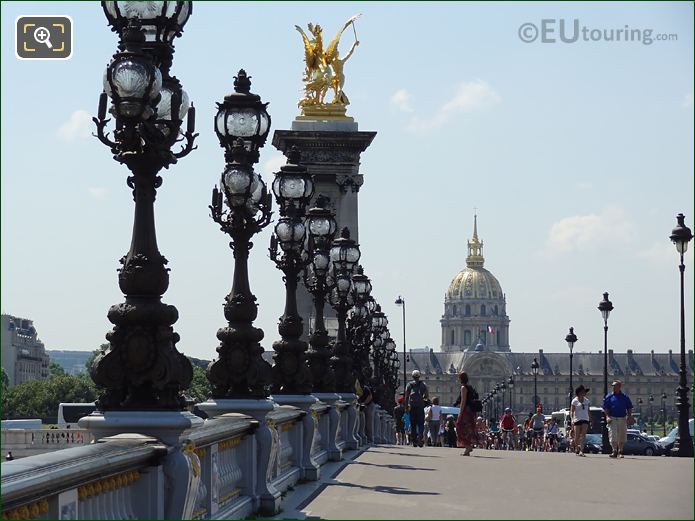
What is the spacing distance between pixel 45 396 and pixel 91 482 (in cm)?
12450

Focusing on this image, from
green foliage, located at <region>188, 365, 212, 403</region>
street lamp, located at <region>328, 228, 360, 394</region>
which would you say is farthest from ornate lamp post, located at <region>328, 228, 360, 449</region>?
green foliage, located at <region>188, 365, 212, 403</region>

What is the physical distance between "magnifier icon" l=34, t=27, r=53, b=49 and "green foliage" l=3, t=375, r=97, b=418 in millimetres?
121389

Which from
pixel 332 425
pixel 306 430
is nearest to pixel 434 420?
pixel 332 425

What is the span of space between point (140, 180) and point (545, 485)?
9.15 metres

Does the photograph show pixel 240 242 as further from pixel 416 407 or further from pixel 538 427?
pixel 538 427

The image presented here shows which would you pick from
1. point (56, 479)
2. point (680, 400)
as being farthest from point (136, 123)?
point (680, 400)

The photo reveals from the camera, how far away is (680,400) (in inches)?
1672

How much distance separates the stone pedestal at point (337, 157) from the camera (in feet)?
274

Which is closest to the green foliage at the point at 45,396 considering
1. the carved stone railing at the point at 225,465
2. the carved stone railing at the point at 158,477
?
the carved stone railing at the point at 158,477

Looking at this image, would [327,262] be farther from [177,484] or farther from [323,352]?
[177,484]

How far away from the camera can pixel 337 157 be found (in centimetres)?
8500

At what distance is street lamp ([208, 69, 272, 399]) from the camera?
17.0 m

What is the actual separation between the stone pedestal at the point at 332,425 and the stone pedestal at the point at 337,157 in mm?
55198

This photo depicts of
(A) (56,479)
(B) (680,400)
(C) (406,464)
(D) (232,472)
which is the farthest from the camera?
(B) (680,400)
